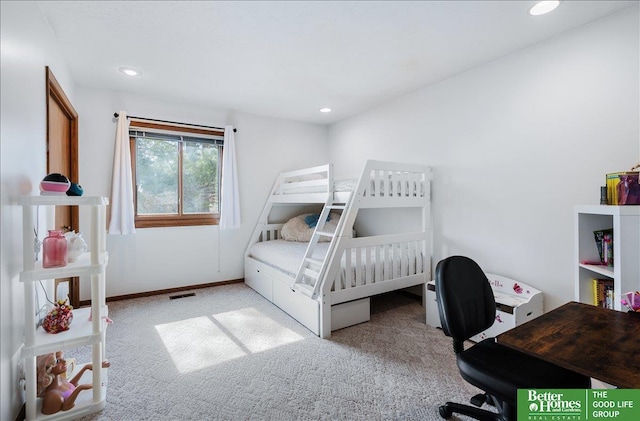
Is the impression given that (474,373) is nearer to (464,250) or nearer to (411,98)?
(464,250)

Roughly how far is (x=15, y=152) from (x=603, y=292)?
129 inches

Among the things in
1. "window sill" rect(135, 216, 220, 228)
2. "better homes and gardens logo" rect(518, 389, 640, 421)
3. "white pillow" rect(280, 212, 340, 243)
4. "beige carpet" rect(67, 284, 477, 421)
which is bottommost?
"beige carpet" rect(67, 284, 477, 421)

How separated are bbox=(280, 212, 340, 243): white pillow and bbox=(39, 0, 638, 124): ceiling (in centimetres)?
171

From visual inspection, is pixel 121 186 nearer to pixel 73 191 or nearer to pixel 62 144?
pixel 62 144

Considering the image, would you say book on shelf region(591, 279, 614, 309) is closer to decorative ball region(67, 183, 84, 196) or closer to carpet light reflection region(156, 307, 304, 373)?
carpet light reflection region(156, 307, 304, 373)

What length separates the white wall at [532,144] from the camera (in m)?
2.01

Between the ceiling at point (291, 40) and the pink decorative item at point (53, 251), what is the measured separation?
57.4 inches

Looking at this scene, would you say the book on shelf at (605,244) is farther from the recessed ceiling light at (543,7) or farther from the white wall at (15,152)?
the white wall at (15,152)

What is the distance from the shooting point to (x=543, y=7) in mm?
1900

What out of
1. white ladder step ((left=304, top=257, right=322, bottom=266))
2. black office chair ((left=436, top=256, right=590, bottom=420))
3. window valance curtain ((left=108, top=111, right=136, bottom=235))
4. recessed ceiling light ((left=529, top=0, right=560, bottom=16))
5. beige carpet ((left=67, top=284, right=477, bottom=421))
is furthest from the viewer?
window valance curtain ((left=108, top=111, right=136, bottom=235))

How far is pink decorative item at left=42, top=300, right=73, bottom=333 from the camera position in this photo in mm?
1616

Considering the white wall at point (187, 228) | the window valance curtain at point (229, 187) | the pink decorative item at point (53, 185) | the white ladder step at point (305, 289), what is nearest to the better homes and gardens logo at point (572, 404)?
the white ladder step at point (305, 289)

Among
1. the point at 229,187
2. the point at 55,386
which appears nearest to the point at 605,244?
the point at 55,386

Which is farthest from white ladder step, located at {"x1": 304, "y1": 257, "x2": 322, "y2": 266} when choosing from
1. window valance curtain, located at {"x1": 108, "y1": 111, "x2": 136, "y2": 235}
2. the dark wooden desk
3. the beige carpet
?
window valance curtain, located at {"x1": 108, "y1": 111, "x2": 136, "y2": 235}
